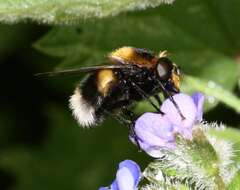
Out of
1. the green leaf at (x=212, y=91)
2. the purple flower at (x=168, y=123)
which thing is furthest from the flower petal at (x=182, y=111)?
the green leaf at (x=212, y=91)

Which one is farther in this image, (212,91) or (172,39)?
(172,39)

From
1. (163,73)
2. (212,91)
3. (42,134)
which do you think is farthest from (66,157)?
(163,73)

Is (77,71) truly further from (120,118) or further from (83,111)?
(120,118)

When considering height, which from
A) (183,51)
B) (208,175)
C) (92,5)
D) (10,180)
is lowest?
(10,180)

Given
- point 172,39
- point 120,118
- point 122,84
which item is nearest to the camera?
point 122,84

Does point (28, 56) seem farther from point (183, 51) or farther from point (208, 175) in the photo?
point (208, 175)

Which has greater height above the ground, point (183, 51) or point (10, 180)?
point (183, 51)

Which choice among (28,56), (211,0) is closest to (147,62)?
(211,0)
